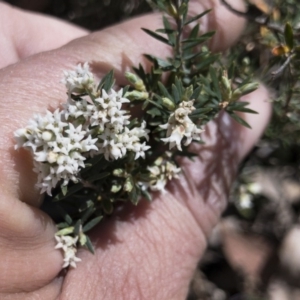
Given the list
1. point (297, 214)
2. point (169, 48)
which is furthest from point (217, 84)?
point (297, 214)

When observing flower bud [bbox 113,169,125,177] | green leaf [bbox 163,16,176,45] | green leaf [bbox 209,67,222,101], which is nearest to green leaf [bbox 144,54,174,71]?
green leaf [bbox 163,16,176,45]

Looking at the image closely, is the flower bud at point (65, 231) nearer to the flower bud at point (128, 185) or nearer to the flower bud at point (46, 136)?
the flower bud at point (128, 185)

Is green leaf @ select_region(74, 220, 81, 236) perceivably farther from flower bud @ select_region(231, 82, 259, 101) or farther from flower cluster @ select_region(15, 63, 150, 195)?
flower bud @ select_region(231, 82, 259, 101)

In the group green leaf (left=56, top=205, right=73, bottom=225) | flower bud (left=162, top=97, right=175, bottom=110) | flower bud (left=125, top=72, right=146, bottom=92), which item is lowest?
green leaf (left=56, top=205, right=73, bottom=225)

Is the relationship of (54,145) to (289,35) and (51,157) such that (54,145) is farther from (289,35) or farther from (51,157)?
(289,35)

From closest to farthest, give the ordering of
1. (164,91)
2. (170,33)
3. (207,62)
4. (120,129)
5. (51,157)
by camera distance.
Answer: (51,157) → (120,129) → (164,91) → (170,33) → (207,62)

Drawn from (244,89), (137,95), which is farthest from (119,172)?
(244,89)
